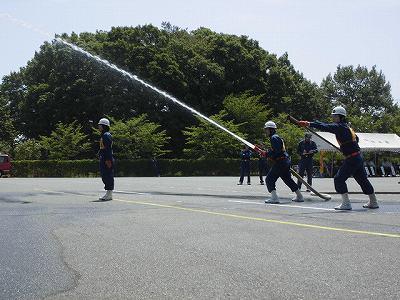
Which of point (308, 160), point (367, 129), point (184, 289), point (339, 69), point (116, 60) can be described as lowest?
point (184, 289)

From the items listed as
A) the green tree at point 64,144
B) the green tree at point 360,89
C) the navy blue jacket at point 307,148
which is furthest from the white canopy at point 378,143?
A: the green tree at point 360,89

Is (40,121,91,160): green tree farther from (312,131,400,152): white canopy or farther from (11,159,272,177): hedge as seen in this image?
(312,131,400,152): white canopy

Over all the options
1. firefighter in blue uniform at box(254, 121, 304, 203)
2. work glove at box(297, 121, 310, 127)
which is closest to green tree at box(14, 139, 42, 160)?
firefighter in blue uniform at box(254, 121, 304, 203)

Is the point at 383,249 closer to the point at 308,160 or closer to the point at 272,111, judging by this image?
the point at 308,160

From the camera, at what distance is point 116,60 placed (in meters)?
54.0

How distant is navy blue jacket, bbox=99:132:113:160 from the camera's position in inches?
508

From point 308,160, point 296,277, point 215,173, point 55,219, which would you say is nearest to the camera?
point 296,277

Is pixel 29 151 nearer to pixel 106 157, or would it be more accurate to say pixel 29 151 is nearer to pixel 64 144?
pixel 64 144

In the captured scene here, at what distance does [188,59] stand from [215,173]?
17.0m

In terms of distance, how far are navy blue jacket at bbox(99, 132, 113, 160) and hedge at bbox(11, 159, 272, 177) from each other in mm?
30081

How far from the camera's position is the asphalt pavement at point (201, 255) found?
4.24 m

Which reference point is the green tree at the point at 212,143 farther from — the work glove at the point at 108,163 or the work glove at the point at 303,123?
the work glove at the point at 303,123

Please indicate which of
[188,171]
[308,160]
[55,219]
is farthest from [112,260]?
[188,171]

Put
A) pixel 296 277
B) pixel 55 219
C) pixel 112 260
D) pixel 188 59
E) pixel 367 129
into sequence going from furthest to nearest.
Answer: pixel 367 129 < pixel 188 59 < pixel 55 219 < pixel 112 260 < pixel 296 277
